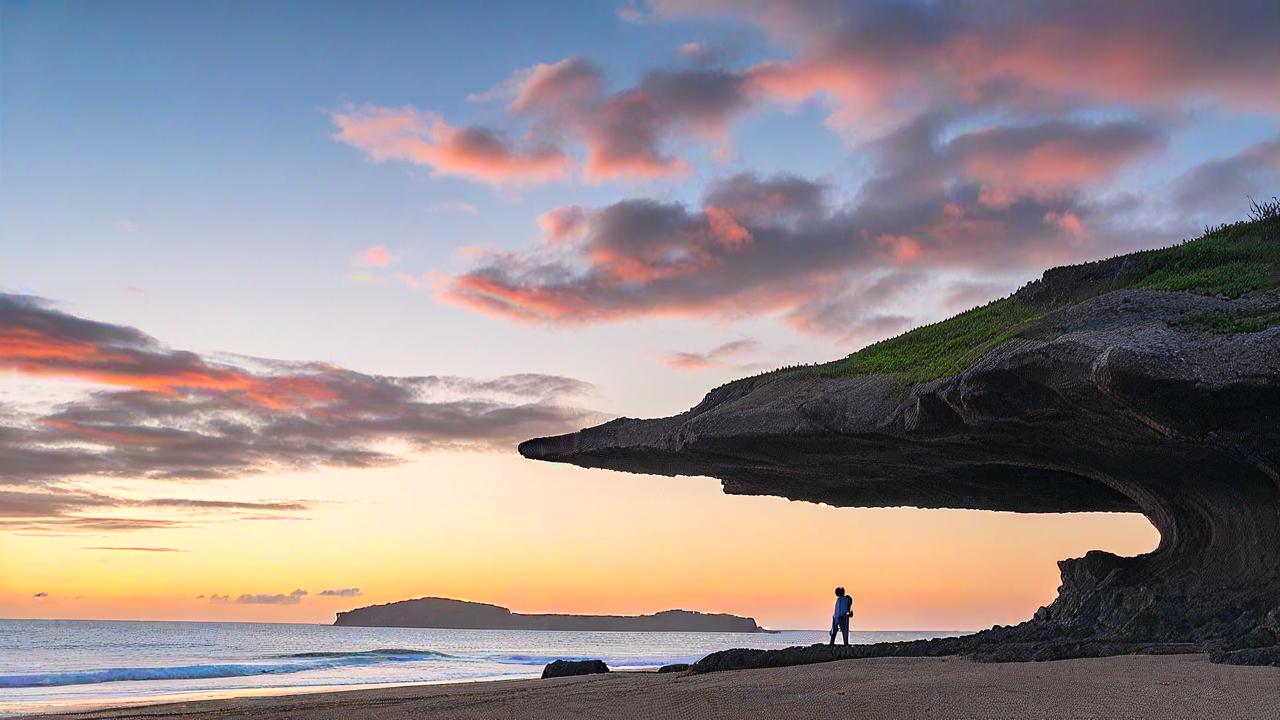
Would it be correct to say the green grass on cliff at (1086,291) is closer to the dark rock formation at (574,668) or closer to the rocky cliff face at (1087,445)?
the rocky cliff face at (1087,445)

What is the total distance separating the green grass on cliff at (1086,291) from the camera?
14.9 metres

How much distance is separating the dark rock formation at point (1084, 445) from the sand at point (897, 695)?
152 cm

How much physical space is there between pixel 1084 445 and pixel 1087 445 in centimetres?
5

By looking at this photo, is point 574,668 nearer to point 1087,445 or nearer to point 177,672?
point 1087,445

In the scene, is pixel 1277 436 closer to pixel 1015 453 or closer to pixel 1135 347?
pixel 1135 347

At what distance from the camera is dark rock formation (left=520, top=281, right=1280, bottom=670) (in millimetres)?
12117

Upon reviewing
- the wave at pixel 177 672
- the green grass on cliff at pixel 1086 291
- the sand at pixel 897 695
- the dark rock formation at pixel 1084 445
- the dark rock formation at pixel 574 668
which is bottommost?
the wave at pixel 177 672

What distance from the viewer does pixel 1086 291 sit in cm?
1688

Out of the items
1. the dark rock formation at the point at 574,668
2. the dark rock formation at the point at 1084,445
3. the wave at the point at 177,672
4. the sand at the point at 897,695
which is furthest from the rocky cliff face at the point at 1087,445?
the wave at the point at 177,672

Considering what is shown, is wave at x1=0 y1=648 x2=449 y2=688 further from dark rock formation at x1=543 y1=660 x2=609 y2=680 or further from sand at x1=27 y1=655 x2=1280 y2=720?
sand at x1=27 y1=655 x2=1280 y2=720

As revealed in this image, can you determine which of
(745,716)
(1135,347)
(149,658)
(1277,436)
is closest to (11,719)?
(745,716)

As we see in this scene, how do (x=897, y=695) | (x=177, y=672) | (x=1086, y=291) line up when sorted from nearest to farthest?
(x=897, y=695)
(x=1086, y=291)
(x=177, y=672)

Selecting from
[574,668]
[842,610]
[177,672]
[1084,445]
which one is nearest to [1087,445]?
[1084,445]

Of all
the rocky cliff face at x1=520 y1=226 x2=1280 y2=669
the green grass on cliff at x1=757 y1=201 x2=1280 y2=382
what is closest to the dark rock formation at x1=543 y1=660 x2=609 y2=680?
the rocky cliff face at x1=520 y1=226 x2=1280 y2=669
